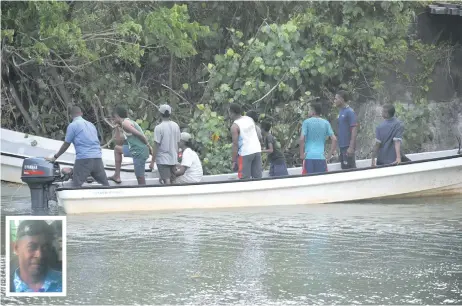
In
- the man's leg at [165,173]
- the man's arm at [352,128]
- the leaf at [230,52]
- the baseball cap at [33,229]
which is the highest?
the leaf at [230,52]

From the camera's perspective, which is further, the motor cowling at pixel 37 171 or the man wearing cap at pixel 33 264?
the motor cowling at pixel 37 171

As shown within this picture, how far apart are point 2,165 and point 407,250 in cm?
883

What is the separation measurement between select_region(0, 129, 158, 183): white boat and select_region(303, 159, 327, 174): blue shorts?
11.0ft

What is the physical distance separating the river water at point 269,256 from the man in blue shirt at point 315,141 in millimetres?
656

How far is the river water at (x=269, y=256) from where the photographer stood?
1023cm

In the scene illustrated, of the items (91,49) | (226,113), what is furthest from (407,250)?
(91,49)

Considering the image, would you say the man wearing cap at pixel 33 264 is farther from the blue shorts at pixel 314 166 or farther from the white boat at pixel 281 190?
the blue shorts at pixel 314 166

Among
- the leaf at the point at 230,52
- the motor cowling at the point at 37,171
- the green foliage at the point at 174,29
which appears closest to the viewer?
the motor cowling at the point at 37,171

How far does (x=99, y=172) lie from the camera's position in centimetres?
1575

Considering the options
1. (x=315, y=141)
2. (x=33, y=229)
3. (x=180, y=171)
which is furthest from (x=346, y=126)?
(x=33, y=229)

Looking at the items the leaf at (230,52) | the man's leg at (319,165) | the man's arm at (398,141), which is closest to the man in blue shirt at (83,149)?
the man's leg at (319,165)

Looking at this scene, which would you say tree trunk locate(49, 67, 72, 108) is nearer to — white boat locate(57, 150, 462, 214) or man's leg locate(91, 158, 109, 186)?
white boat locate(57, 150, 462, 214)

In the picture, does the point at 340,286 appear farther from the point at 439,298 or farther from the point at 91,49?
the point at 91,49

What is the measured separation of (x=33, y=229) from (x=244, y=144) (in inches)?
340
